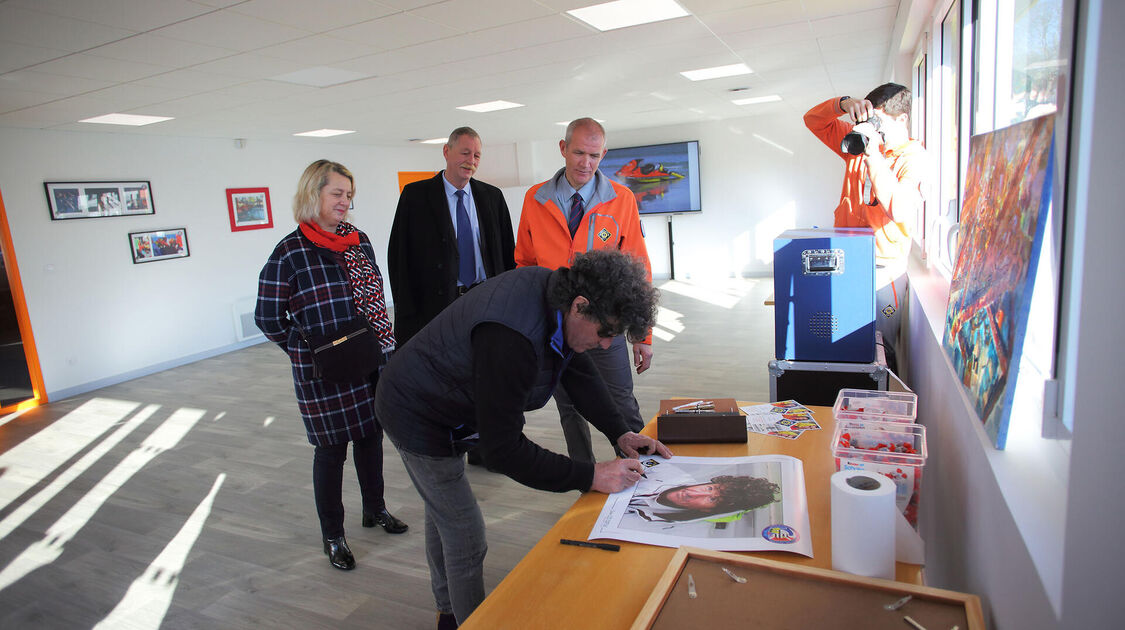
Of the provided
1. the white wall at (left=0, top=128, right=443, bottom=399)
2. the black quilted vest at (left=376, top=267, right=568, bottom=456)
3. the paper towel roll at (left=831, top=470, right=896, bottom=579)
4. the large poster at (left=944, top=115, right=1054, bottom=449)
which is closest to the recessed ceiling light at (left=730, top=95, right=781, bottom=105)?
the white wall at (left=0, top=128, right=443, bottom=399)

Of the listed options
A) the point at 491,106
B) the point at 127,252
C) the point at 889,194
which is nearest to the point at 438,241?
the point at 889,194

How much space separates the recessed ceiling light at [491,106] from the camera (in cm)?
701

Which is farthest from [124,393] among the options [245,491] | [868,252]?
[868,252]

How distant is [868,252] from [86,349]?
284 inches

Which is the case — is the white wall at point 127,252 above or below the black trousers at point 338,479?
above

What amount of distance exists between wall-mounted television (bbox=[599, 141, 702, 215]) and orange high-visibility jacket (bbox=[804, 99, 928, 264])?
7.60 meters

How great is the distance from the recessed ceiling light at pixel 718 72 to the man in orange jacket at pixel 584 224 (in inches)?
152

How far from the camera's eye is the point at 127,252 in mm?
6898

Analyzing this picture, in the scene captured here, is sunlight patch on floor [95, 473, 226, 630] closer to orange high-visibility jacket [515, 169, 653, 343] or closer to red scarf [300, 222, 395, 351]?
red scarf [300, 222, 395, 351]

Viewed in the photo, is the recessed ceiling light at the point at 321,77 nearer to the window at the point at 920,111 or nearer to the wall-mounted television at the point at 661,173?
the window at the point at 920,111

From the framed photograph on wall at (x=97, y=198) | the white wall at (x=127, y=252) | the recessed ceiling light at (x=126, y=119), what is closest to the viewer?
the recessed ceiling light at (x=126, y=119)

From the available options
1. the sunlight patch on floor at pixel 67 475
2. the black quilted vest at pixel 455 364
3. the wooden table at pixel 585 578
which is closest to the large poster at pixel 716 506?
the wooden table at pixel 585 578

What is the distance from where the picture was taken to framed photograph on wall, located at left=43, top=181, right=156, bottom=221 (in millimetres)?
6305

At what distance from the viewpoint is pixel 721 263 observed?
35.8 ft
